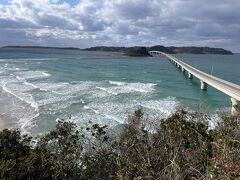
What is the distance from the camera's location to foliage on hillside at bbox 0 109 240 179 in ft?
28.2

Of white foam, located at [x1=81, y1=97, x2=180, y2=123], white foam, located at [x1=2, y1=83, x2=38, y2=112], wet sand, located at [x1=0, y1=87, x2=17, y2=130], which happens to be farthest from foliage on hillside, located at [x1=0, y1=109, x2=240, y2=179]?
white foam, located at [x1=2, y1=83, x2=38, y2=112]

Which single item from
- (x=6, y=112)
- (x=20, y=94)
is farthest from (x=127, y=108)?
(x=20, y=94)

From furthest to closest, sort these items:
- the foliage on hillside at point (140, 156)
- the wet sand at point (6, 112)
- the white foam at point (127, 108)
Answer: the white foam at point (127, 108), the wet sand at point (6, 112), the foliage on hillside at point (140, 156)

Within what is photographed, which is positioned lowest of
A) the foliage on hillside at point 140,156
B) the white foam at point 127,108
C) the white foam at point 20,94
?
the white foam at point 20,94

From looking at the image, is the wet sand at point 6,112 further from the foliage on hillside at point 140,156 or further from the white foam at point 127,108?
the foliage on hillside at point 140,156

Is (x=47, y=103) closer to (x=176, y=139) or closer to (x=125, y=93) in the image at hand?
(x=125, y=93)

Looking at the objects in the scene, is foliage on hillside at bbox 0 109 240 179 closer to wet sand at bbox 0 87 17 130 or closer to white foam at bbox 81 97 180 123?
white foam at bbox 81 97 180 123

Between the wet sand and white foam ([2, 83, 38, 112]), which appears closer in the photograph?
the wet sand

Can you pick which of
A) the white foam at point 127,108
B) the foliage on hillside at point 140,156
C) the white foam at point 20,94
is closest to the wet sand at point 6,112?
the white foam at point 20,94

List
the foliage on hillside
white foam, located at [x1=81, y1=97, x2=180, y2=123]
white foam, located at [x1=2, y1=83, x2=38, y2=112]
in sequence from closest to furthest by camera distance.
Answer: the foliage on hillside
white foam, located at [x1=81, y1=97, x2=180, y2=123]
white foam, located at [x1=2, y1=83, x2=38, y2=112]

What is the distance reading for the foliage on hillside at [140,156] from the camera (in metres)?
8.60

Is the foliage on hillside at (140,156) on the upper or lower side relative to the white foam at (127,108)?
upper

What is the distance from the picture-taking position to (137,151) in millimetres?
10820

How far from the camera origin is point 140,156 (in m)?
10.1
